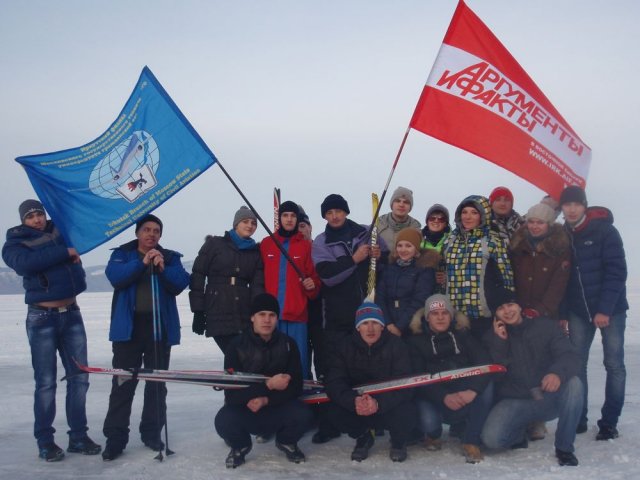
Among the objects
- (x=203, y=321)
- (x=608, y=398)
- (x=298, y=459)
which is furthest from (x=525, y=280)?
(x=203, y=321)

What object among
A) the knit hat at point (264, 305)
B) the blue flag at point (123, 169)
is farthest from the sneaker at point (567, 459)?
the blue flag at point (123, 169)

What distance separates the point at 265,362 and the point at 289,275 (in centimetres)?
91

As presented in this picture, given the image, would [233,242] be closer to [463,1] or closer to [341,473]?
[341,473]

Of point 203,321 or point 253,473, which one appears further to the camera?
point 203,321

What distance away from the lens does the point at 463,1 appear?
18.4ft

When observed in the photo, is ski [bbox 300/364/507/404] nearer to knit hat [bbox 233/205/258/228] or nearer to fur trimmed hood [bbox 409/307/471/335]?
fur trimmed hood [bbox 409/307/471/335]

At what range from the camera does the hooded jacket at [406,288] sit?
5.17 meters

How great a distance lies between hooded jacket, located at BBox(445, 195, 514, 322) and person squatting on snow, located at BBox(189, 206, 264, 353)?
157 cm

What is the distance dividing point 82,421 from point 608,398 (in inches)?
159

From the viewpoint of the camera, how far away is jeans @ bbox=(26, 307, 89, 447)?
4.91m

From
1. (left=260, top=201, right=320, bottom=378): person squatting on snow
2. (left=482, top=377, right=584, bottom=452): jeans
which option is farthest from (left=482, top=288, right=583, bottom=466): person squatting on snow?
(left=260, top=201, right=320, bottom=378): person squatting on snow

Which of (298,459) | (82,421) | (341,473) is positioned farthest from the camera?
(82,421)

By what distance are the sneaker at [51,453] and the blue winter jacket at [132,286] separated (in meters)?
0.86

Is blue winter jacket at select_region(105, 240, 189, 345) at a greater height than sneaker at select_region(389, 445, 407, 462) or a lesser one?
greater
